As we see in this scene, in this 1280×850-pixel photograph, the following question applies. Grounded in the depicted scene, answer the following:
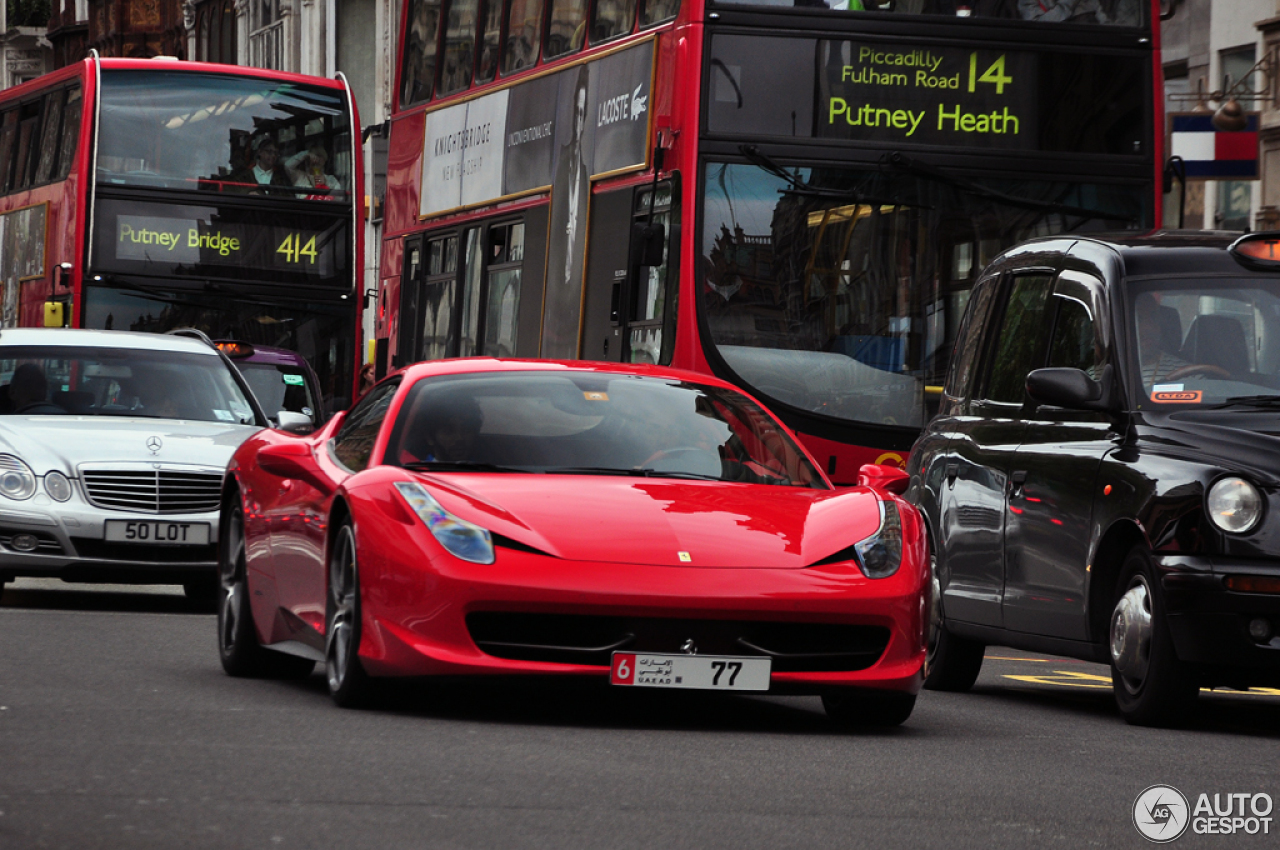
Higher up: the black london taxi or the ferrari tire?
the black london taxi

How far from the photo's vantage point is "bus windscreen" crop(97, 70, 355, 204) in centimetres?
2711

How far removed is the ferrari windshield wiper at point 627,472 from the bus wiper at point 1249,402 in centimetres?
199

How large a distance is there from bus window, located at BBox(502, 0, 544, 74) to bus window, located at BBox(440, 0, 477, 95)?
0.95m

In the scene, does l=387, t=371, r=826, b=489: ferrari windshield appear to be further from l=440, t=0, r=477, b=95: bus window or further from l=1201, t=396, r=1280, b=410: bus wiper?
l=440, t=0, r=477, b=95: bus window

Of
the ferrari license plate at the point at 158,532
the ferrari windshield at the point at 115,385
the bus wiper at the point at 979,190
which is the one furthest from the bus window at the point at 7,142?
the bus wiper at the point at 979,190

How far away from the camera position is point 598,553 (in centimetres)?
845

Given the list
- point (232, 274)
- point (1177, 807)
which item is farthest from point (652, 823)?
point (232, 274)

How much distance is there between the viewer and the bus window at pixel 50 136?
2839 centimetres

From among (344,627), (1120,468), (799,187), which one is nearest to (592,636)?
(344,627)

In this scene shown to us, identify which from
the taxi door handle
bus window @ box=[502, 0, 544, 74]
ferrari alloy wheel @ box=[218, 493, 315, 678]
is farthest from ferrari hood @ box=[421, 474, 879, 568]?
bus window @ box=[502, 0, 544, 74]

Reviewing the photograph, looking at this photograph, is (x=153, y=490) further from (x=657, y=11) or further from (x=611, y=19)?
(x=611, y=19)

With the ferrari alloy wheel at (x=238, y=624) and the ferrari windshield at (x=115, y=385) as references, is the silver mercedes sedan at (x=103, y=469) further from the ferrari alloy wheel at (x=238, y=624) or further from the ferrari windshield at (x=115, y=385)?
the ferrari alloy wheel at (x=238, y=624)

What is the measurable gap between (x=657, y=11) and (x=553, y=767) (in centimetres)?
978

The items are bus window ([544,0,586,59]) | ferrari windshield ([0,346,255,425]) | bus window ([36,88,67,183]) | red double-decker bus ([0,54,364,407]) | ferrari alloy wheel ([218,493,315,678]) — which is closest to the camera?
ferrari alloy wheel ([218,493,315,678])
